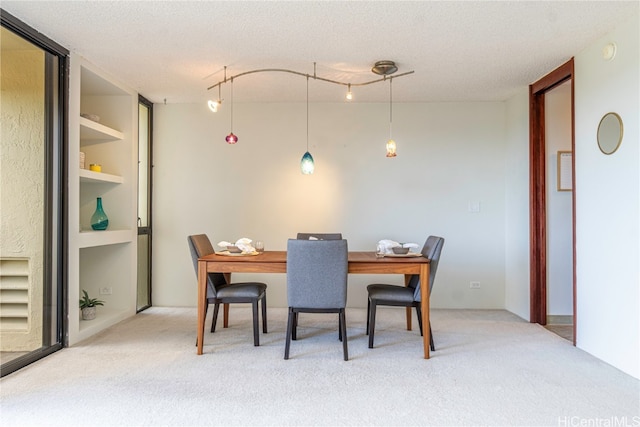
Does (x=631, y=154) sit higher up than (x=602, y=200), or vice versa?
(x=631, y=154)

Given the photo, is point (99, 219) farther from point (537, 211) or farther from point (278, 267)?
point (537, 211)

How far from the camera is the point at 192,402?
2.19 meters

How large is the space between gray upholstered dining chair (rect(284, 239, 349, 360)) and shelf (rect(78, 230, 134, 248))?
1.76 m

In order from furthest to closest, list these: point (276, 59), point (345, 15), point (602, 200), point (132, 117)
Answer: point (132, 117) → point (276, 59) → point (602, 200) → point (345, 15)

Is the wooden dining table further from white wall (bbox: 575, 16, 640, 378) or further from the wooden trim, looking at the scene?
the wooden trim

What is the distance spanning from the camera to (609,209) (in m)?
2.77

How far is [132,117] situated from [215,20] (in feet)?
6.46

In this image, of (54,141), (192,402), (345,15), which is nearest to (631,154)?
(345,15)

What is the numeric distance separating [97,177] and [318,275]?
2.25m

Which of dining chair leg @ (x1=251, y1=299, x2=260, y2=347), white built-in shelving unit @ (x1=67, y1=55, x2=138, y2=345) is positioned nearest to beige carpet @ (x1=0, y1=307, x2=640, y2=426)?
dining chair leg @ (x1=251, y1=299, x2=260, y2=347)

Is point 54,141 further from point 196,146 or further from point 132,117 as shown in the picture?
point 196,146

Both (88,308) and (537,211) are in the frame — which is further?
(537,211)

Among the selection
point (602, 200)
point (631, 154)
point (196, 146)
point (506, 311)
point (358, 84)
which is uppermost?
point (358, 84)

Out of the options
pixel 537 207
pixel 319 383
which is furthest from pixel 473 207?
pixel 319 383
